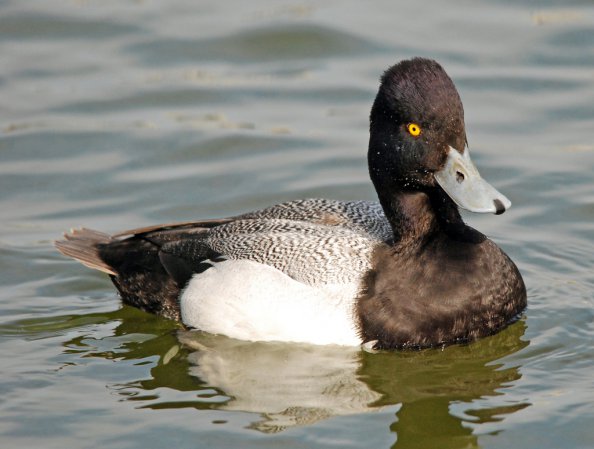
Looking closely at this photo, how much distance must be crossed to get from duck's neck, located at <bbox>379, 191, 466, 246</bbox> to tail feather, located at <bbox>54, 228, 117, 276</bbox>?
238cm

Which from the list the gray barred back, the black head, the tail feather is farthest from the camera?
the tail feather

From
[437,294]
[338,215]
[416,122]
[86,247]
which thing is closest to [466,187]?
[416,122]

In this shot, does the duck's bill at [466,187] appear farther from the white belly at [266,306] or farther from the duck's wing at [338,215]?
the white belly at [266,306]

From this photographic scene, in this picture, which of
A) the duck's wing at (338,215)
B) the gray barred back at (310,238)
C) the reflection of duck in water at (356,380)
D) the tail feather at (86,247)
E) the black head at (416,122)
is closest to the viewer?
the reflection of duck in water at (356,380)

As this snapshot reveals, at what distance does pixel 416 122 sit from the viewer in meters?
8.11

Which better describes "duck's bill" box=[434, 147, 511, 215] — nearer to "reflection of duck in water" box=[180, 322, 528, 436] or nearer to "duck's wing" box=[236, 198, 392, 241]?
"duck's wing" box=[236, 198, 392, 241]

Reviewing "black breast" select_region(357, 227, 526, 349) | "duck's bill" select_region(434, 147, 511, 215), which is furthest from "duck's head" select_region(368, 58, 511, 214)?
"black breast" select_region(357, 227, 526, 349)

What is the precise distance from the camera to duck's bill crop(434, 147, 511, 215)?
8.09 m

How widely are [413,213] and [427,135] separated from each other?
675 mm

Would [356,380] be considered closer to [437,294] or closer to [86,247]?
[437,294]

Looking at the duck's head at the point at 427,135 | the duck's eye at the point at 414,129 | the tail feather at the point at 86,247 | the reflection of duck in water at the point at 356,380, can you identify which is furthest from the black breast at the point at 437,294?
the tail feather at the point at 86,247

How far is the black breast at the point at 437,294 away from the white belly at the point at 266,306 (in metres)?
0.17

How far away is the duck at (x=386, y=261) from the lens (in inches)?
321

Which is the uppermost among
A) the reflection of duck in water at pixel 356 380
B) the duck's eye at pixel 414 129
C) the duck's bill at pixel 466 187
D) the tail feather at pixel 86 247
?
the duck's eye at pixel 414 129
